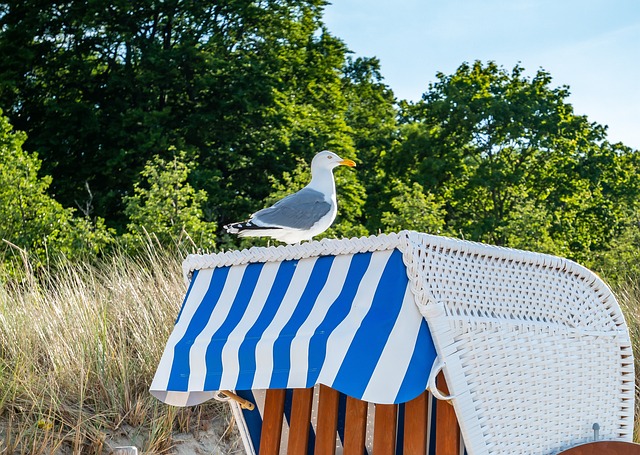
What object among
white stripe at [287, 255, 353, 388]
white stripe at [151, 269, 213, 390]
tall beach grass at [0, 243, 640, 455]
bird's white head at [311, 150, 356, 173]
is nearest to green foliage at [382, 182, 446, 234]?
tall beach grass at [0, 243, 640, 455]

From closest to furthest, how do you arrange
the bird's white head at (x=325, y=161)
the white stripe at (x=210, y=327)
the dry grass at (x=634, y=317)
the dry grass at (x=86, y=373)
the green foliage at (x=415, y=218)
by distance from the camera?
the white stripe at (x=210, y=327), the bird's white head at (x=325, y=161), the dry grass at (x=86, y=373), the dry grass at (x=634, y=317), the green foliage at (x=415, y=218)

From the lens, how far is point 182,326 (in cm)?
286

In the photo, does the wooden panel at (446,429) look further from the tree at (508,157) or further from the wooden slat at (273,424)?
the tree at (508,157)

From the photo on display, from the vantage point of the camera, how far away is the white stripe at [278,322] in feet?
8.13

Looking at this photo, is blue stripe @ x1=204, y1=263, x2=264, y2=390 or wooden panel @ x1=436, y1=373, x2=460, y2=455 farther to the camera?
blue stripe @ x1=204, y1=263, x2=264, y2=390

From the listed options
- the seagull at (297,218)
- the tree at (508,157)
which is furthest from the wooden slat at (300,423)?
the tree at (508,157)

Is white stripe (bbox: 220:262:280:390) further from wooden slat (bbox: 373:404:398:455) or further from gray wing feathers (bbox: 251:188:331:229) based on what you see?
gray wing feathers (bbox: 251:188:331:229)

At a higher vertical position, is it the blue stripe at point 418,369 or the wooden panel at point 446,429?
the blue stripe at point 418,369

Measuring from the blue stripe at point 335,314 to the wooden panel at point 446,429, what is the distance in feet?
1.09

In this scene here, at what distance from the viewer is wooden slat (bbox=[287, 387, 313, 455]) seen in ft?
9.18

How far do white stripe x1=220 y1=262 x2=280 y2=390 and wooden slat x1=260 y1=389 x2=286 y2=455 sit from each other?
0.36m

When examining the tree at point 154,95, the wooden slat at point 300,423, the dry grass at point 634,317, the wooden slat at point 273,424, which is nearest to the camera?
the wooden slat at point 300,423

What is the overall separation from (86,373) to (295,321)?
267cm

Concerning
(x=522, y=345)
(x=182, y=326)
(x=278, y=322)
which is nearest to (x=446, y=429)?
(x=522, y=345)
